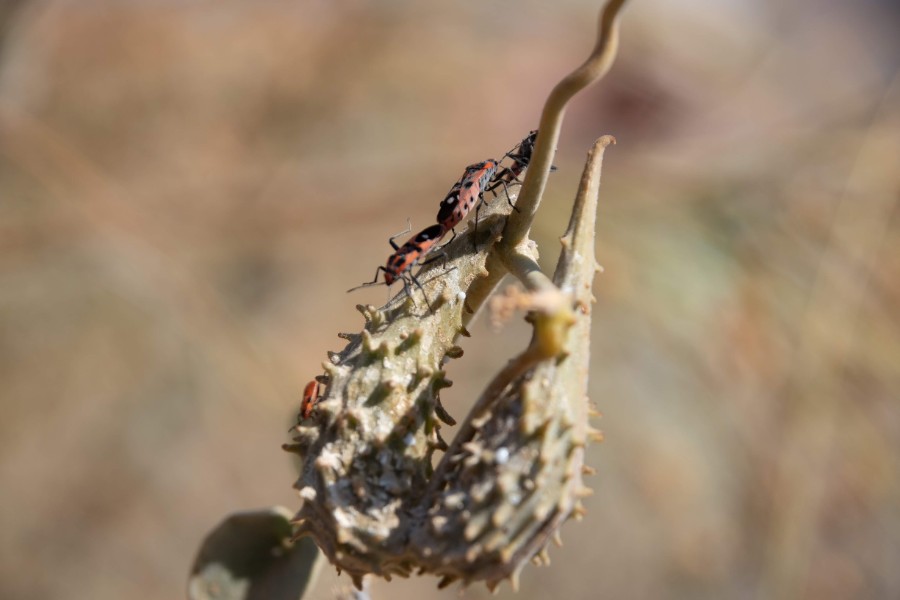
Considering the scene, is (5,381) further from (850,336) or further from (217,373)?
(850,336)

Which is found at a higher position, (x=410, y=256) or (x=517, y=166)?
(x=517, y=166)

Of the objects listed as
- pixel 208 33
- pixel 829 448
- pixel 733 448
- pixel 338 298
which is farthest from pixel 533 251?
pixel 208 33

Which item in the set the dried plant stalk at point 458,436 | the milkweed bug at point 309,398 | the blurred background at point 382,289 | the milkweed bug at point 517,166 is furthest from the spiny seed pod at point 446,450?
the blurred background at point 382,289

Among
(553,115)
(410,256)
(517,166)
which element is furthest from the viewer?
(517,166)

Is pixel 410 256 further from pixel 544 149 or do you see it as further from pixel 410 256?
pixel 544 149

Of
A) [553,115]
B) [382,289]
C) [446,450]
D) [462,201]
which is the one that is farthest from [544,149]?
[382,289]

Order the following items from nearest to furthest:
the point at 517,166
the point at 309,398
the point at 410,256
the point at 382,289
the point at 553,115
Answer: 1. the point at 553,115
2. the point at 410,256
3. the point at 309,398
4. the point at 517,166
5. the point at 382,289

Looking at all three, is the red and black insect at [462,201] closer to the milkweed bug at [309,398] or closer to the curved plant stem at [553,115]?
the curved plant stem at [553,115]
